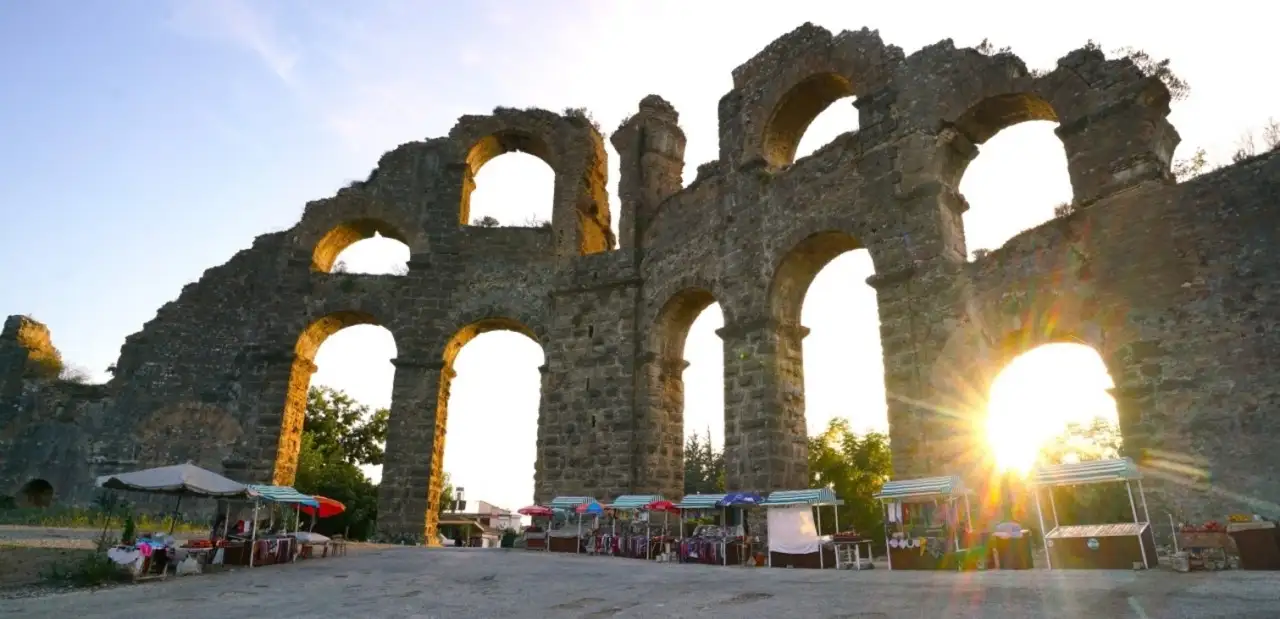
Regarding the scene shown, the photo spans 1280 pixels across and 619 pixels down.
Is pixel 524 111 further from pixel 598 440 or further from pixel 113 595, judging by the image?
pixel 113 595

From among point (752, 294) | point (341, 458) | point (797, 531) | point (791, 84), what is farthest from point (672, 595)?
point (341, 458)

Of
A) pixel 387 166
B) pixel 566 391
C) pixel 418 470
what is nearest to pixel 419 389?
pixel 418 470

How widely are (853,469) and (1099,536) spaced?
23.2 metres

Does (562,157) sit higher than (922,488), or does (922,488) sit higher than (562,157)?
(562,157)

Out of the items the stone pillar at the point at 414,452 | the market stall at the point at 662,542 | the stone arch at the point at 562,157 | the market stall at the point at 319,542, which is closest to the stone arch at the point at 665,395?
the market stall at the point at 662,542

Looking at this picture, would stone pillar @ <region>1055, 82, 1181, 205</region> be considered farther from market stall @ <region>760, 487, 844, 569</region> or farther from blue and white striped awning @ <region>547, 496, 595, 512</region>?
blue and white striped awning @ <region>547, 496, 595, 512</region>

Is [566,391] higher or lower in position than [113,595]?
higher

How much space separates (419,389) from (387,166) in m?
6.39

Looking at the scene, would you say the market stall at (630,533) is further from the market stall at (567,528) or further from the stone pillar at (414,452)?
the stone pillar at (414,452)

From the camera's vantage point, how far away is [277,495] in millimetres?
13195

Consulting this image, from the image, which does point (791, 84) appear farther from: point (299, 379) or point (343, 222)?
point (299, 379)

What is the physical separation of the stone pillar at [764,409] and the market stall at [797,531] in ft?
4.06

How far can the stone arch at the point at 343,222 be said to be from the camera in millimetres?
20406

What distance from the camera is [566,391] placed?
17719 millimetres
